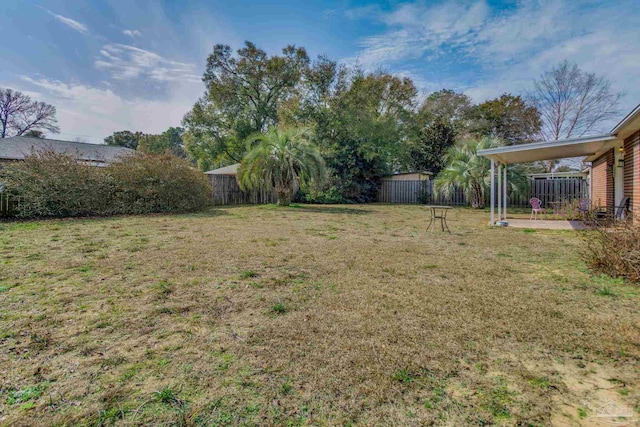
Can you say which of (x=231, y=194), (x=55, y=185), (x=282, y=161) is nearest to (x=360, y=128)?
(x=282, y=161)

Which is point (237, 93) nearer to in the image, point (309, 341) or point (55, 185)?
point (55, 185)

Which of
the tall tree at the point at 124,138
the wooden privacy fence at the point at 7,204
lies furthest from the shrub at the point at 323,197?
the tall tree at the point at 124,138

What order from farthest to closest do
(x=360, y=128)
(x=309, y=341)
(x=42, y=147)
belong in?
(x=360, y=128) → (x=42, y=147) → (x=309, y=341)

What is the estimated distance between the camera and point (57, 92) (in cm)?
1517

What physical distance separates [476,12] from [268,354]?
1263 cm

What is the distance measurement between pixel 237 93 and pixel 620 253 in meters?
23.1

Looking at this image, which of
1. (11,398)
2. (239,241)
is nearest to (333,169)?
(239,241)

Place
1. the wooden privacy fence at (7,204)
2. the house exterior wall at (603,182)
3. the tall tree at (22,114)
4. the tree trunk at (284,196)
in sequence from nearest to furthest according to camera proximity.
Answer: the wooden privacy fence at (7,204) → the house exterior wall at (603,182) → the tree trunk at (284,196) → the tall tree at (22,114)

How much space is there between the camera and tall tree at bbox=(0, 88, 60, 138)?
28094 mm

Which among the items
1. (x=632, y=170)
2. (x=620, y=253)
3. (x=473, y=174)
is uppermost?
(x=473, y=174)

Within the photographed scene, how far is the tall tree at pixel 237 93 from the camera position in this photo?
2233 centimetres

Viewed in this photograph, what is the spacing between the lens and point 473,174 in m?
14.4

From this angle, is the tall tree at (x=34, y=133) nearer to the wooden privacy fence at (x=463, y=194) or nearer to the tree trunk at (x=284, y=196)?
the tree trunk at (x=284, y=196)

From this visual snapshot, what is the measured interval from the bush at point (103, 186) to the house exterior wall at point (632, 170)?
13.0 metres
